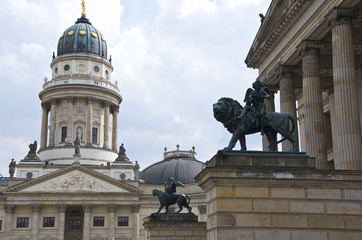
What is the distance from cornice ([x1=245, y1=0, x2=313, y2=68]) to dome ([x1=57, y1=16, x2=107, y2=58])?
216 feet

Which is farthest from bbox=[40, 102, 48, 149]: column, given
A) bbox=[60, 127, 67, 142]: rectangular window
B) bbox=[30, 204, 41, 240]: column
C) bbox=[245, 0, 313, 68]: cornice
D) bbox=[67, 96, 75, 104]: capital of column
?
bbox=[245, 0, 313, 68]: cornice

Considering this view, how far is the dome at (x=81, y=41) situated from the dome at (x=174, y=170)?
75.2 ft

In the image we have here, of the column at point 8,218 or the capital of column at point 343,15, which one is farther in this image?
the column at point 8,218

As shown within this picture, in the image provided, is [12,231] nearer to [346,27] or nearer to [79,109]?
[79,109]

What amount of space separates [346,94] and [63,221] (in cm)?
6478

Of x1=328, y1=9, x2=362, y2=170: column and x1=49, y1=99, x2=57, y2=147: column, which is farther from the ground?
x1=49, y1=99, x2=57, y2=147: column

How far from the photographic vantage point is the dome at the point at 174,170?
9575 cm

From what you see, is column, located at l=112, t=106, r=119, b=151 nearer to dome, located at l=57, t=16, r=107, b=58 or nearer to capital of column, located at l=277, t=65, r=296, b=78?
dome, located at l=57, t=16, r=107, b=58

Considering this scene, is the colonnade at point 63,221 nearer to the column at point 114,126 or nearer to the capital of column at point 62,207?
the capital of column at point 62,207

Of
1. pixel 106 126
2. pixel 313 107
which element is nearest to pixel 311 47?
pixel 313 107

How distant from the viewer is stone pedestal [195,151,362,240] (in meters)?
14.4

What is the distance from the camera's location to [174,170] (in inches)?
3834

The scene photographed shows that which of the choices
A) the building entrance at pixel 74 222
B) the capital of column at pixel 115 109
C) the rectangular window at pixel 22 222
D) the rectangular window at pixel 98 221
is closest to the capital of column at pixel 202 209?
the rectangular window at pixel 98 221

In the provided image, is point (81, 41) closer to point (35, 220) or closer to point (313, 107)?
point (35, 220)
